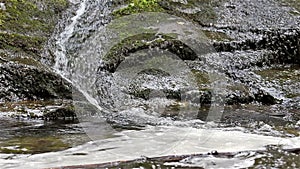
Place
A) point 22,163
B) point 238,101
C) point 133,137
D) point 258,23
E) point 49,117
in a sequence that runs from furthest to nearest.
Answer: point 258,23 → point 238,101 → point 49,117 → point 133,137 → point 22,163

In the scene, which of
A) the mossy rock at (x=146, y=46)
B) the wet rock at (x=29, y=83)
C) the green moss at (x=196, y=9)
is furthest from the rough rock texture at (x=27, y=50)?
the green moss at (x=196, y=9)

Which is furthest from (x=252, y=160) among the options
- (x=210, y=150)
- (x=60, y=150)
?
(x=60, y=150)

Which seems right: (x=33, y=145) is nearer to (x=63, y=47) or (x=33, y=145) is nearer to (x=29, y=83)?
(x=29, y=83)

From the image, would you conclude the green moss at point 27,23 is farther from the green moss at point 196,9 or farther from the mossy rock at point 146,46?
the green moss at point 196,9

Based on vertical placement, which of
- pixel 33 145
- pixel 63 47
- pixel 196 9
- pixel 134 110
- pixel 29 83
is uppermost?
pixel 196 9

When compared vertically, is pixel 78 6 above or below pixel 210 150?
above

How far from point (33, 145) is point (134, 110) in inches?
99.6

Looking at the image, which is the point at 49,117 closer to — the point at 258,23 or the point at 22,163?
the point at 22,163

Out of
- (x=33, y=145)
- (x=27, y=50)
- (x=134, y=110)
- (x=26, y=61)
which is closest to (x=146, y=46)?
(x=134, y=110)

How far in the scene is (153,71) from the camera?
7.91 metres

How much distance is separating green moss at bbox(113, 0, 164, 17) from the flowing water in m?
0.36

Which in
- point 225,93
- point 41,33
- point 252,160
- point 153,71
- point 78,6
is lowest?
point 252,160

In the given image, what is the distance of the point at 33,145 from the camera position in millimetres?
4316

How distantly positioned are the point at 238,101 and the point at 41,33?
449 cm
